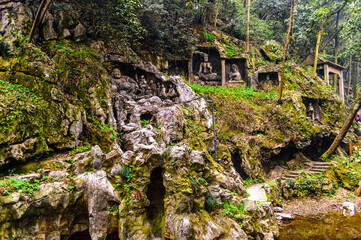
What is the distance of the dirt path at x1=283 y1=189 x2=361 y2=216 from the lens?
494 inches

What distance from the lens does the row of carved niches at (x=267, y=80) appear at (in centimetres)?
2339

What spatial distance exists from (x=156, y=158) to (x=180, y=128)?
19.1ft

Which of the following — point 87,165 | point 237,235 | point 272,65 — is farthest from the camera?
point 272,65

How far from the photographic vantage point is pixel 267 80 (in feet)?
78.1

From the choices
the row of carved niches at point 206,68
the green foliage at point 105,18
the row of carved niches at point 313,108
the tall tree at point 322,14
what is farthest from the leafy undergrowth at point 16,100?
the tall tree at point 322,14

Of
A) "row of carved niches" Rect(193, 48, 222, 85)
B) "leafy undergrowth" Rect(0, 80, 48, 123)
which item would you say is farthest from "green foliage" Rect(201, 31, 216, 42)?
"leafy undergrowth" Rect(0, 80, 48, 123)

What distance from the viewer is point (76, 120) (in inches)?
372

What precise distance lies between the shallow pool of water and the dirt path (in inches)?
28.6

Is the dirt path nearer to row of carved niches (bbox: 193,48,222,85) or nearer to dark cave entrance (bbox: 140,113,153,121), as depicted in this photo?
dark cave entrance (bbox: 140,113,153,121)

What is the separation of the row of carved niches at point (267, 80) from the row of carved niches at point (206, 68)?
173 inches

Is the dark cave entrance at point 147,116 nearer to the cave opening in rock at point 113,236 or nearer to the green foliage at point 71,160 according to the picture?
the green foliage at point 71,160

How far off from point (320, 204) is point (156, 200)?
12.0 m

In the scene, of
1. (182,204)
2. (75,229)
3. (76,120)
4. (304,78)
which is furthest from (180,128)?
(304,78)

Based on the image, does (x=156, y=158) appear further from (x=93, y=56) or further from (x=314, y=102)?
(x=314, y=102)
